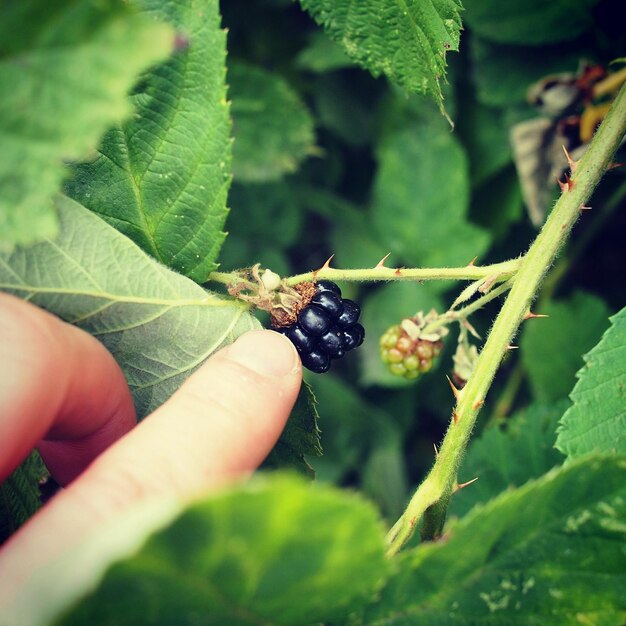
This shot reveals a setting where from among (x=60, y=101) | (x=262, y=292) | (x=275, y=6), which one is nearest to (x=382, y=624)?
(x=262, y=292)

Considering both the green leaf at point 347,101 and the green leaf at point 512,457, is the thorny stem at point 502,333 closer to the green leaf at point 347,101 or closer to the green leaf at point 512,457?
the green leaf at point 512,457

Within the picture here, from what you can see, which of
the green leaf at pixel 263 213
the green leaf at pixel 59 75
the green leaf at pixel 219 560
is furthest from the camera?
the green leaf at pixel 263 213

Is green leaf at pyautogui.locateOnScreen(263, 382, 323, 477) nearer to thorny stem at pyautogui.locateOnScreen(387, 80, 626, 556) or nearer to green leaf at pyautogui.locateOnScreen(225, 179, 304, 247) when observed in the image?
thorny stem at pyautogui.locateOnScreen(387, 80, 626, 556)

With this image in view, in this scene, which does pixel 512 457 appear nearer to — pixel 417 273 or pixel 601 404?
pixel 601 404

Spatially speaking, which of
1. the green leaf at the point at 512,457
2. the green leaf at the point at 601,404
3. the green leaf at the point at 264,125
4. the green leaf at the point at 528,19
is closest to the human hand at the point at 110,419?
the green leaf at the point at 601,404

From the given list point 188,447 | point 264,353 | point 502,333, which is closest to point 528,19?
point 502,333

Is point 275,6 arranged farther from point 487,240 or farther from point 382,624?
point 382,624

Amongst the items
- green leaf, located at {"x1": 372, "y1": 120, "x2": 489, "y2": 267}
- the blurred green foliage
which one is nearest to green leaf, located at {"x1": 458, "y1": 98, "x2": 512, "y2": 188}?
the blurred green foliage
